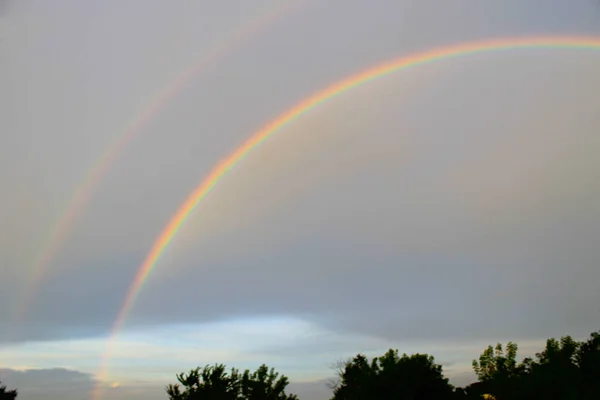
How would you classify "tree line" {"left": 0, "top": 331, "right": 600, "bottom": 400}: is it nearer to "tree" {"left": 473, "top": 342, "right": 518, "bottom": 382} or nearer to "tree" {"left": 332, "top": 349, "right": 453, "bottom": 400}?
"tree" {"left": 332, "top": 349, "right": 453, "bottom": 400}

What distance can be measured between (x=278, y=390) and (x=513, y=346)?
54091 mm

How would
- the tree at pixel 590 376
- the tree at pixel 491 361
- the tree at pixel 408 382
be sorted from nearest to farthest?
the tree at pixel 590 376 → the tree at pixel 408 382 → the tree at pixel 491 361

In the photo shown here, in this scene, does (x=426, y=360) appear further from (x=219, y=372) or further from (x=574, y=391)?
(x=219, y=372)

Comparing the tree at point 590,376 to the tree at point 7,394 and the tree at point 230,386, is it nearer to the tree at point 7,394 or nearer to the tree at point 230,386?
the tree at point 230,386

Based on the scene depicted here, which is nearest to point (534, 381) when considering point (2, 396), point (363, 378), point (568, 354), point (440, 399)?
point (440, 399)

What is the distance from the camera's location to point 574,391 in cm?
3023

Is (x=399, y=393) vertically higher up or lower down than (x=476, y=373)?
lower down

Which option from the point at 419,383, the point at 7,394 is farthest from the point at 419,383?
the point at 7,394

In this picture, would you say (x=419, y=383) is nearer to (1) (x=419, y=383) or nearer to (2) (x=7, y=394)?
(1) (x=419, y=383)

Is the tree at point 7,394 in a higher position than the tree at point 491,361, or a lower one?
lower

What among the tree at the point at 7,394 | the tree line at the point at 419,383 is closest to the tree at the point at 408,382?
the tree line at the point at 419,383

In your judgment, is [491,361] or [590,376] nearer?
[590,376]

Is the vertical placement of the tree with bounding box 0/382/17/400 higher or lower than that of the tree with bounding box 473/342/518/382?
lower

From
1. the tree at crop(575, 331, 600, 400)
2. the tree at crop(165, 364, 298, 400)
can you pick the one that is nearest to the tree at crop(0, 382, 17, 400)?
the tree at crop(165, 364, 298, 400)
